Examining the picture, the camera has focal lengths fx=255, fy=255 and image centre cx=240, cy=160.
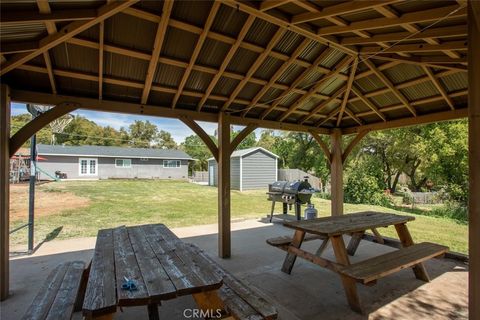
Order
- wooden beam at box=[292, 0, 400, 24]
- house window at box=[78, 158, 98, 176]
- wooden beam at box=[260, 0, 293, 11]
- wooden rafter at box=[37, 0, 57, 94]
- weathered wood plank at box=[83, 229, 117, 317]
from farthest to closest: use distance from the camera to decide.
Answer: house window at box=[78, 158, 98, 176], wooden beam at box=[260, 0, 293, 11], wooden beam at box=[292, 0, 400, 24], wooden rafter at box=[37, 0, 57, 94], weathered wood plank at box=[83, 229, 117, 317]

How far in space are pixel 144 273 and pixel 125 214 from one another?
7.96 meters

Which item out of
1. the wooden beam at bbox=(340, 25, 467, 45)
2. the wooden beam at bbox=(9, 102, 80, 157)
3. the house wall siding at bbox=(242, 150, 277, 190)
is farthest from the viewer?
the house wall siding at bbox=(242, 150, 277, 190)

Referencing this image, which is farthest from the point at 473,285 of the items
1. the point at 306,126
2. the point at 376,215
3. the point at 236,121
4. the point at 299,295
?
the point at 306,126

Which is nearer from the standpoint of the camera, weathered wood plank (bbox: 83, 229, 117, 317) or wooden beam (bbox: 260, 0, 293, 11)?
weathered wood plank (bbox: 83, 229, 117, 317)

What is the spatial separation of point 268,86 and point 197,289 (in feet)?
11.3

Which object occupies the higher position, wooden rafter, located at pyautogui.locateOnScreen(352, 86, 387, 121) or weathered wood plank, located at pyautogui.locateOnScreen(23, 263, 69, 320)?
wooden rafter, located at pyautogui.locateOnScreen(352, 86, 387, 121)

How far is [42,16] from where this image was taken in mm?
2127

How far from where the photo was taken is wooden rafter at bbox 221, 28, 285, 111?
3334 mm

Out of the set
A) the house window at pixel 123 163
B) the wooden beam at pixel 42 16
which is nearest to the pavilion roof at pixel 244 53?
the wooden beam at pixel 42 16

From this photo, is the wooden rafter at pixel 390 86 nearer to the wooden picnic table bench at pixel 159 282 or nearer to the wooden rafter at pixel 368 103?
the wooden rafter at pixel 368 103

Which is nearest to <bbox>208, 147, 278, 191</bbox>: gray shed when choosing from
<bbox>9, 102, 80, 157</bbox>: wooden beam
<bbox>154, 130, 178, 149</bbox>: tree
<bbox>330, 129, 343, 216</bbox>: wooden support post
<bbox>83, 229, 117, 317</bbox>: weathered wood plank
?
<bbox>330, 129, 343, 216</bbox>: wooden support post

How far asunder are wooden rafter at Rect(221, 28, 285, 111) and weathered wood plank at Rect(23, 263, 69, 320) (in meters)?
3.43

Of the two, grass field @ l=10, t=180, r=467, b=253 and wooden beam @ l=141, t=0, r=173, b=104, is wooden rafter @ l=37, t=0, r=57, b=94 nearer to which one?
wooden beam @ l=141, t=0, r=173, b=104

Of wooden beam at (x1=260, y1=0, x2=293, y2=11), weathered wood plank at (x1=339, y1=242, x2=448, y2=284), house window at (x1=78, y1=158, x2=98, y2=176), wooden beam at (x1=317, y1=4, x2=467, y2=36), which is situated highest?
wooden beam at (x1=260, y1=0, x2=293, y2=11)
